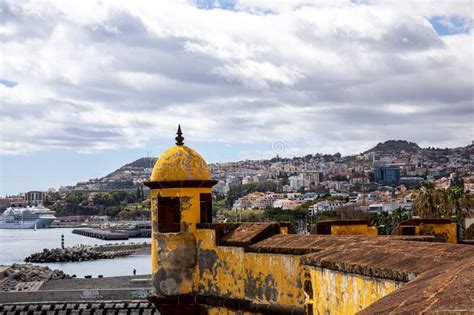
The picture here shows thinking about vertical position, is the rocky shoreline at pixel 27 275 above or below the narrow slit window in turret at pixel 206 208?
below

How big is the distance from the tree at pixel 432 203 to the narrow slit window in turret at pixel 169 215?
30118mm

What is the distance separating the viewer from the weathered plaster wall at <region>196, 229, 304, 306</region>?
8883 millimetres

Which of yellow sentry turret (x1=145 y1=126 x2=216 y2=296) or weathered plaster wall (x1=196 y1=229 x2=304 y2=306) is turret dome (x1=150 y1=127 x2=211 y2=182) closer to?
yellow sentry turret (x1=145 y1=126 x2=216 y2=296)

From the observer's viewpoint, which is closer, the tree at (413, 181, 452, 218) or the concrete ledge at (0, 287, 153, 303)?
the concrete ledge at (0, 287, 153, 303)

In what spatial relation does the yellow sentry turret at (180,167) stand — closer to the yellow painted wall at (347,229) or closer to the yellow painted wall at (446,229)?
the yellow painted wall at (347,229)

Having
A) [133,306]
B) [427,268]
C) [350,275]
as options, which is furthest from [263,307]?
[133,306]

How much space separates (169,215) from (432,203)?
1227 inches

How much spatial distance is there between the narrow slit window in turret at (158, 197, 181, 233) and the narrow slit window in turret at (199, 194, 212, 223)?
1.18 feet

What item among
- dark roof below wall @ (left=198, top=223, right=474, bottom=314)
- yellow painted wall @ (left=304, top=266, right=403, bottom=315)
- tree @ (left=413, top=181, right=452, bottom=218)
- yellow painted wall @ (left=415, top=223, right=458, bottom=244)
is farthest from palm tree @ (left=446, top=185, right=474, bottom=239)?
yellow painted wall @ (left=304, top=266, right=403, bottom=315)

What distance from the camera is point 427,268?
Answer: 17.3ft

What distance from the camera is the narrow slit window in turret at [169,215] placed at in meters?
11.4

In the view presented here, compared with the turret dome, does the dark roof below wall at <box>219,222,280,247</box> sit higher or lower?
lower

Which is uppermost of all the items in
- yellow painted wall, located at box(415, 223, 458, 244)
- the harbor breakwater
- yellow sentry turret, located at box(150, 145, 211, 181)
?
yellow sentry turret, located at box(150, 145, 211, 181)

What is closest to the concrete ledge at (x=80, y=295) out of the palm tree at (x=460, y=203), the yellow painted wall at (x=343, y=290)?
the palm tree at (x=460, y=203)
